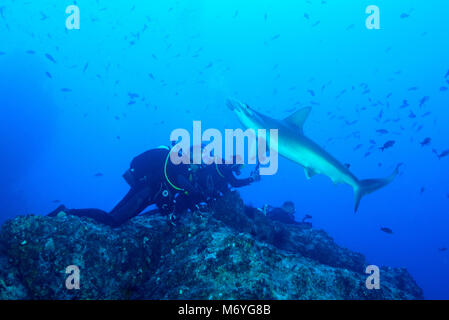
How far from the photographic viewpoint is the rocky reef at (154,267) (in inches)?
131

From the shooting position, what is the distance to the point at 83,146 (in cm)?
12050

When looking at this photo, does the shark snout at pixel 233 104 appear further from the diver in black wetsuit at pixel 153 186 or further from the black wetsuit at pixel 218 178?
the black wetsuit at pixel 218 178

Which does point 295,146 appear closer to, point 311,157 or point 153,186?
point 311,157

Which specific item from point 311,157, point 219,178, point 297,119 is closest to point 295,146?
point 311,157

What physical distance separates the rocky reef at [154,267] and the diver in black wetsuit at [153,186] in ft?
3.81

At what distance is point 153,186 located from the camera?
6305 millimetres

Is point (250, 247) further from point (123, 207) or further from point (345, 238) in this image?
point (345, 238)

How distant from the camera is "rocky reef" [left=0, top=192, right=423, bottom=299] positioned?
10.9 ft

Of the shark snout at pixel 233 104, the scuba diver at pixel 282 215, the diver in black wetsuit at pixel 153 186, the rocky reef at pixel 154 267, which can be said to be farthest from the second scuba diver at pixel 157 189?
the scuba diver at pixel 282 215

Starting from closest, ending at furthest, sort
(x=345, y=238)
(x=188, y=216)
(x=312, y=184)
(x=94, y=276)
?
1. (x=94, y=276)
2. (x=188, y=216)
3. (x=345, y=238)
4. (x=312, y=184)

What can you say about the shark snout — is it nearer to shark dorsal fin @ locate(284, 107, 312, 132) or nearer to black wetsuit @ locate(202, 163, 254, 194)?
shark dorsal fin @ locate(284, 107, 312, 132)

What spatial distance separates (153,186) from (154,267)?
7.30 feet
